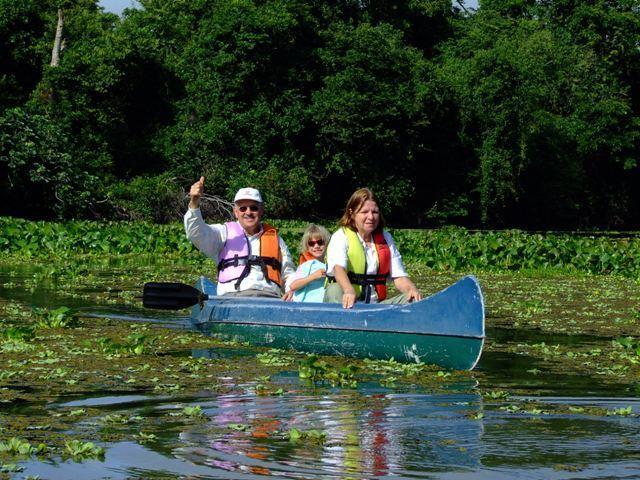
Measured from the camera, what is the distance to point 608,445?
576 centimetres

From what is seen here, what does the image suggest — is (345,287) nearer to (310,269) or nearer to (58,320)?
(310,269)

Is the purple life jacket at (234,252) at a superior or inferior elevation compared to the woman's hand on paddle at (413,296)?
superior

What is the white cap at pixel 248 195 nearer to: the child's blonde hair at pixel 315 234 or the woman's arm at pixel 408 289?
the child's blonde hair at pixel 315 234

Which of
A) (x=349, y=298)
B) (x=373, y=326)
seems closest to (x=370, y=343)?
(x=373, y=326)

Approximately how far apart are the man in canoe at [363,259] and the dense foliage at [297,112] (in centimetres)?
2283

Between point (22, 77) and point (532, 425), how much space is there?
117ft

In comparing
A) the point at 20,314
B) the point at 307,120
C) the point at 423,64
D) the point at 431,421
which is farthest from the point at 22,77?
the point at 431,421

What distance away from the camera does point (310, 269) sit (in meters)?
10.3

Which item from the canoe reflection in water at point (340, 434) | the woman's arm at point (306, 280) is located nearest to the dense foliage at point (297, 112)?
the woman's arm at point (306, 280)

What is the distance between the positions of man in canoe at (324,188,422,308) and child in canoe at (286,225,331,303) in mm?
587

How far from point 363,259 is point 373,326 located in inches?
26.7

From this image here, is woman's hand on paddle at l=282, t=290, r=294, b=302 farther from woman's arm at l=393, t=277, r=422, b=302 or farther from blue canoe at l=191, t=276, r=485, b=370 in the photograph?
woman's arm at l=393, t=277, r=422, b=302

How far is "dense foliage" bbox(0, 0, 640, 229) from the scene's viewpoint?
1458 inches

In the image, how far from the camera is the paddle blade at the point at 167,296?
10.7 meters
